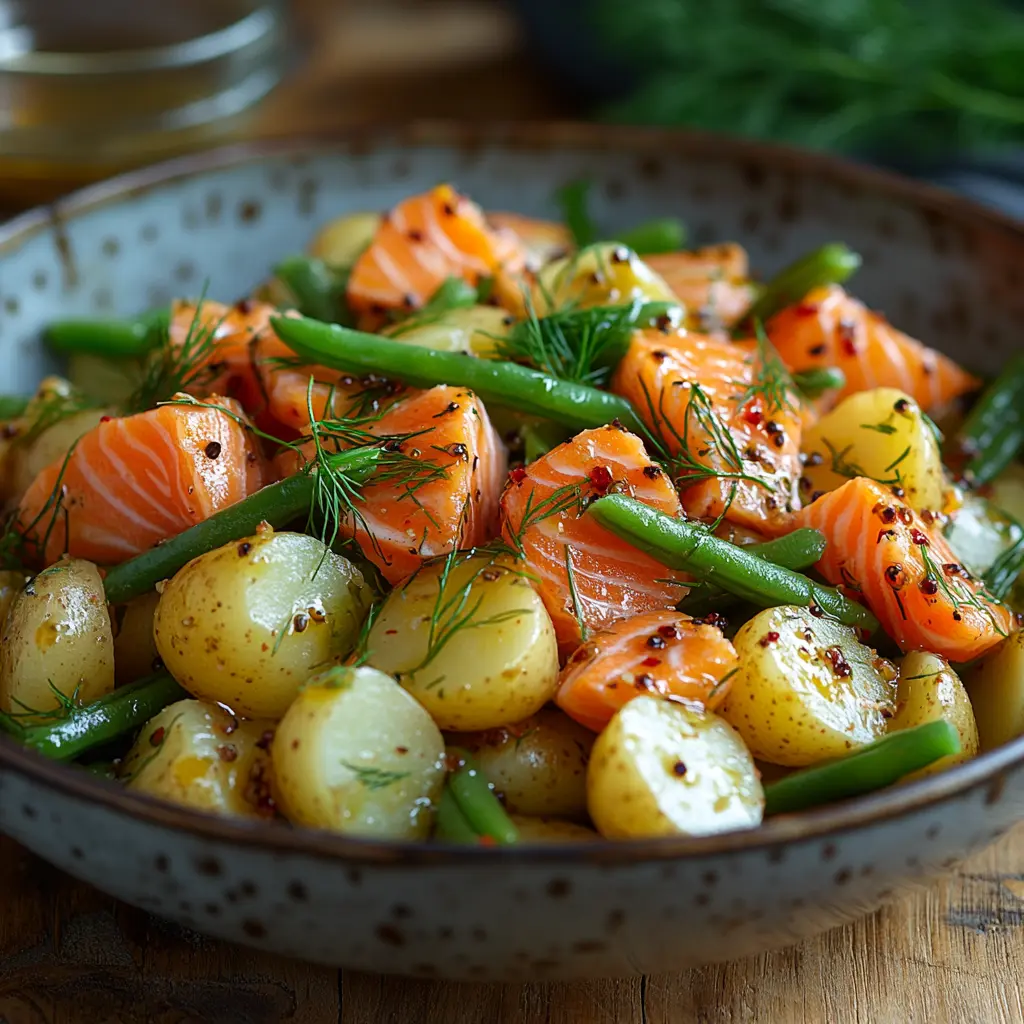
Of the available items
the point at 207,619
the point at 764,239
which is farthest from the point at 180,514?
the point at 764,239

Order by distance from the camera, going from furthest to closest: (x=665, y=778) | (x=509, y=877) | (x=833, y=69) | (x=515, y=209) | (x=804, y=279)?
(x=833, y=69) < (x=515, y=209) < (x=804, y=279) < (x=665, y=778) < (x=509, y=877)

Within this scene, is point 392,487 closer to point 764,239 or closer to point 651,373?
point 651,373

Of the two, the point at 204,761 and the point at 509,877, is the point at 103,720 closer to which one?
the point at 204,761

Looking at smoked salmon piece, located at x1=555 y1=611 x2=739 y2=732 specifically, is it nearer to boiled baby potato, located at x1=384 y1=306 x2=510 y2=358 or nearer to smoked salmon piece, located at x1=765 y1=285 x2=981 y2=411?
boiled baby potato, located at x1=384 y1=306 x2=510 y2=358

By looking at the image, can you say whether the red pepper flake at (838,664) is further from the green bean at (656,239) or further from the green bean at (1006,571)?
the green bean at (656,239)

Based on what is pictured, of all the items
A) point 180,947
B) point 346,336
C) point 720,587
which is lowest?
point 180,947

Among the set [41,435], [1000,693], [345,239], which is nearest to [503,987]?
[1000,693]
